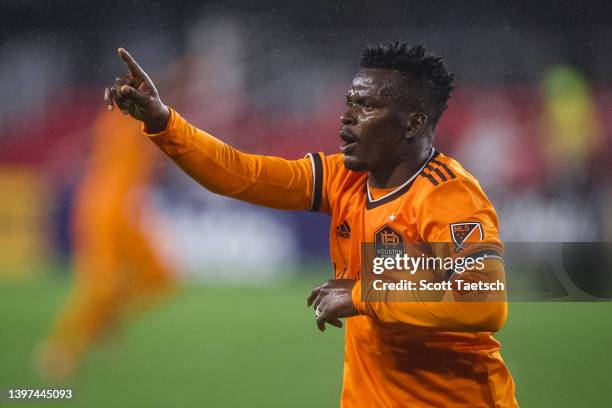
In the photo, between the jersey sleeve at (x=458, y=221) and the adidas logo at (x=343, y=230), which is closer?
the jersey sleeve at (x=458, y=221)

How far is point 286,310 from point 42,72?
11.3ft

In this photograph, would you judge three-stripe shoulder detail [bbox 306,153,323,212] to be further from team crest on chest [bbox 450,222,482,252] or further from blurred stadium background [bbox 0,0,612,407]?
blurred stadium background [bbox 0,0,612,407]

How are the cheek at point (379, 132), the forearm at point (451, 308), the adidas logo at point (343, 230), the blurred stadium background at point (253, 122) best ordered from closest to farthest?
1. the forearm at point (451, 308)
2. the cheek at point (379, 132)
3. the adidas logo at point (343, 230)
4. the blurred stadium background at point (253, 122)

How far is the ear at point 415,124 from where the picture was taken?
6.89 ft

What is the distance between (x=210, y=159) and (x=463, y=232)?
2.45 ft

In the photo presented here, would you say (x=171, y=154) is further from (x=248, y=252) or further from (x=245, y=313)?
(x=248, y=252)

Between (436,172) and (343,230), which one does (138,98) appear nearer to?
(343,230)

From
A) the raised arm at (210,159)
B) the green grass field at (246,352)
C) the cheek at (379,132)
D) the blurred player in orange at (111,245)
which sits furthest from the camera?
the blurred player in orange at (111,245)

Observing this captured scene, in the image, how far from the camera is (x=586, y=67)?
22.4 ft

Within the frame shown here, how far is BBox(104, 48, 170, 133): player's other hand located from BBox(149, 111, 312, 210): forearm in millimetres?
32

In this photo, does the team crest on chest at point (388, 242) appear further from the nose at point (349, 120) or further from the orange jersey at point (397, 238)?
the nose at point (349, 120)

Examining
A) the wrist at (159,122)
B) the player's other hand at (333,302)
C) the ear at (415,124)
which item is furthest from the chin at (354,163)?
the wrist at (159,122)

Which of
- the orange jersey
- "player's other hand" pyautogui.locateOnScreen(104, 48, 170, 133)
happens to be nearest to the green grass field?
the orange jersey

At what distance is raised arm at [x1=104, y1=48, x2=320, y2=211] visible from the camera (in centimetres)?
196
